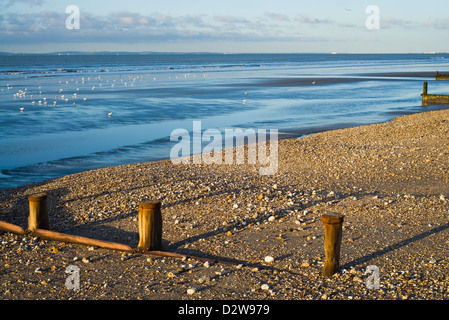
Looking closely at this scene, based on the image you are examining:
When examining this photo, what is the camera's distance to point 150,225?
6812 millimetres

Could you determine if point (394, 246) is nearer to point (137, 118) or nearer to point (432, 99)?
point (137, 118)

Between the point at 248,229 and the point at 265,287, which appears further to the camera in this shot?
the point at 248,229

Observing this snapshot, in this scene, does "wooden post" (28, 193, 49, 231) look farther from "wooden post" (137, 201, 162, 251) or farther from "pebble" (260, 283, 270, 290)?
"pebble" (260, 283, 270, 290)

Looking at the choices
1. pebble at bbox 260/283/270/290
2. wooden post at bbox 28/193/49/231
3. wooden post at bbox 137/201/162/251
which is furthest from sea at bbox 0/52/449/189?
pebble at bbox 260/283/270/290

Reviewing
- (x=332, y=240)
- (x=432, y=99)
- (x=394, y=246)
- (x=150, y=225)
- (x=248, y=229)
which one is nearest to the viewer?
(x=332, y=240)

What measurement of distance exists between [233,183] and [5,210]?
16.2 ft

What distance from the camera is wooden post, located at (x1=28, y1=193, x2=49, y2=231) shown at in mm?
7594

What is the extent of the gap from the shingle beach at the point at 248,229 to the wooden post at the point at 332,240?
12 cm

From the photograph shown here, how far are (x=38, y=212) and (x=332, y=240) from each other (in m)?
4.84

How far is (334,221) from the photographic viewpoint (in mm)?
5898

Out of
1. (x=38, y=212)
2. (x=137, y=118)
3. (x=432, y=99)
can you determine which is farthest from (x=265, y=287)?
(x=432, y=99)
